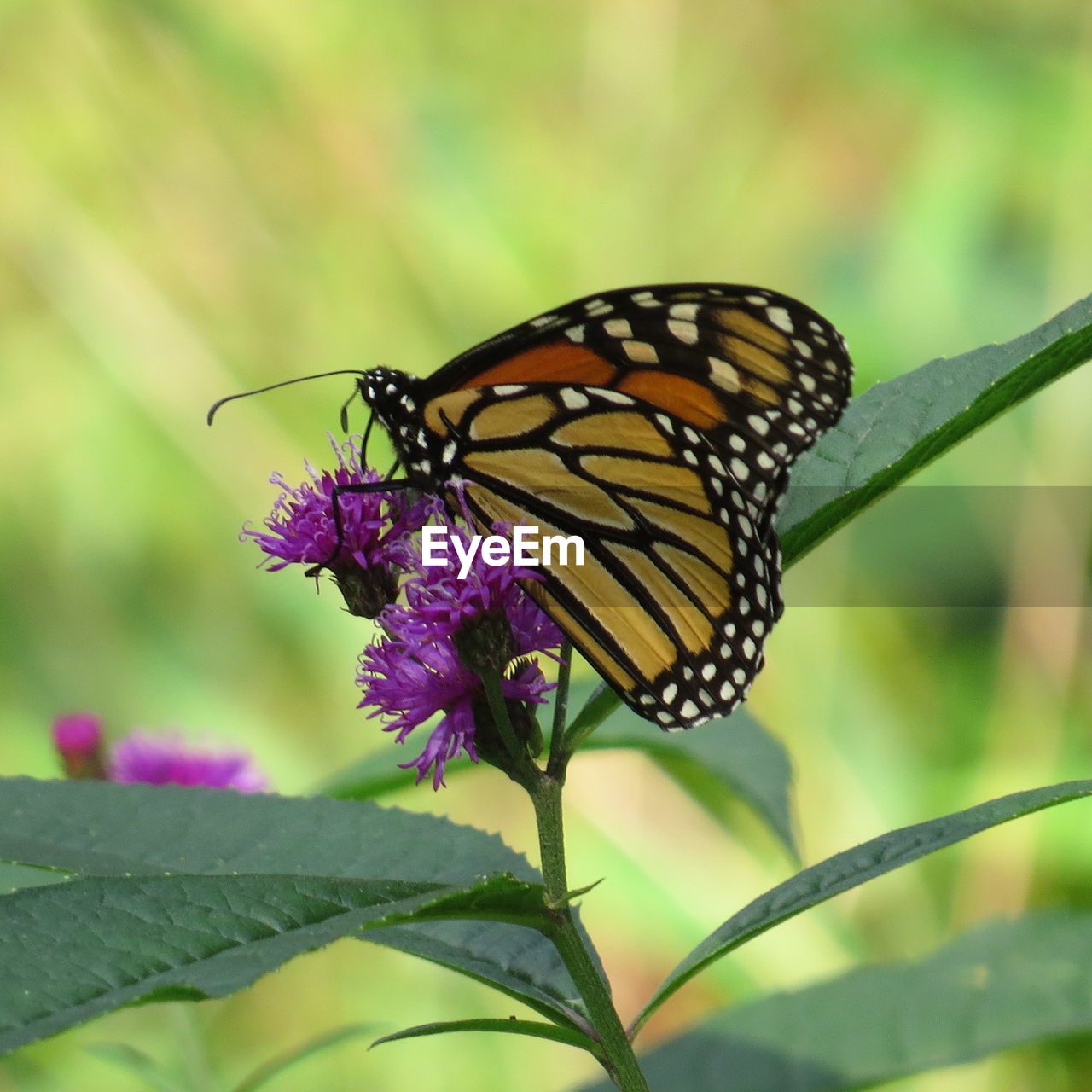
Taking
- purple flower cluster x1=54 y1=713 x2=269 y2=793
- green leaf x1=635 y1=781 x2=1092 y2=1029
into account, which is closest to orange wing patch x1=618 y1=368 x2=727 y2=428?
green leaf x1=635 y1=781 x2=1092 y2=1029

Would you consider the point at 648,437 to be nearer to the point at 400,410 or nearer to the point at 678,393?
the point at 678,393

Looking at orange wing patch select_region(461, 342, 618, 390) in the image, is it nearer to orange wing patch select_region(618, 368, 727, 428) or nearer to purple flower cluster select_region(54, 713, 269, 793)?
orange wing patch select_region(618, 368, 727, 428)

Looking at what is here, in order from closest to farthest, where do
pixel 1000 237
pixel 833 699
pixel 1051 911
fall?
pixel 1051 911
pixel 833 699
pixel 1000 237

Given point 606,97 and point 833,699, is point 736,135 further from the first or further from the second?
point 833,699

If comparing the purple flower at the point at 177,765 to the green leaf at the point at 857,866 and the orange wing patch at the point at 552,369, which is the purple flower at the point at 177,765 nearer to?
the orange wing patch at the point at 552,369

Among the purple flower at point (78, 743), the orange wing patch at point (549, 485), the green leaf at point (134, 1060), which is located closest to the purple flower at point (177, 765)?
the purple flower at point (78, 743)

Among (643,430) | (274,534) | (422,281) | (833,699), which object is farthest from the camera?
(422,281)

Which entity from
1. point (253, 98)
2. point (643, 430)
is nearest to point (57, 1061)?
point (643, 430)

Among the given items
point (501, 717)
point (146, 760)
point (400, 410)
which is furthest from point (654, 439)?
point (146, 760)
